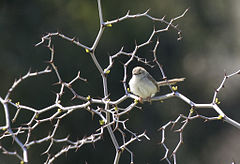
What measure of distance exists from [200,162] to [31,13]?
7126mm

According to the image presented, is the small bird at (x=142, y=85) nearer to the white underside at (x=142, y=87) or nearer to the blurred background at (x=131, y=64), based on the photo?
the white underside at (x=142, y=87)

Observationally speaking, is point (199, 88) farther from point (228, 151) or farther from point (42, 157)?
point (42, 157)

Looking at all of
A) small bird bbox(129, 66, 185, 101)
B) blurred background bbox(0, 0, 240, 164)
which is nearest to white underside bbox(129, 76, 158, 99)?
small bird bbox(129, 66, 185, 101)

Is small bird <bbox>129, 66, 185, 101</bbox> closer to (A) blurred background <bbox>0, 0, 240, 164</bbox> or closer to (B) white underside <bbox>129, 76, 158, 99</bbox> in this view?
(B) white underside <bbox>129, 76, 158, 99</bbox>

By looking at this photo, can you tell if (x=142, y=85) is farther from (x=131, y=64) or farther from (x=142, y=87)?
(x=131, y=64)

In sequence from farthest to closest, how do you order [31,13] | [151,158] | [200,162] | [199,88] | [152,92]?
[199,88] → [200,162] → [151,158] → [31,13] → [152,92]

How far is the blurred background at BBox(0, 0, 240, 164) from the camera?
36.6ft

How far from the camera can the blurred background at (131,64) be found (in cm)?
1116

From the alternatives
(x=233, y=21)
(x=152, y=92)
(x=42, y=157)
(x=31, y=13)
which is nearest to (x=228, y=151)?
(x=233, y=21)

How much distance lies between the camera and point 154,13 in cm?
1359

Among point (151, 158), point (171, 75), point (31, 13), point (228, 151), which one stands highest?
point (31, 13)

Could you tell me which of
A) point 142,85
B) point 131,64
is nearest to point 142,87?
point 142,85

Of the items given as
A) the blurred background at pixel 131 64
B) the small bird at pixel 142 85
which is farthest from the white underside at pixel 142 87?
the blurred background at pixel 131 64

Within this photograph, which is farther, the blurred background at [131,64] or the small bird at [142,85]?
the blurred background at [131,64]
